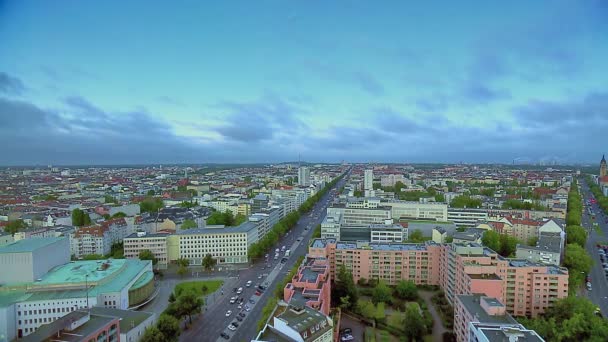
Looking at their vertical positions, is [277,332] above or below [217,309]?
above

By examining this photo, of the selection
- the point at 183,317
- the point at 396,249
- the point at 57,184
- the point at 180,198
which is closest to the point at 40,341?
the point at 183,317

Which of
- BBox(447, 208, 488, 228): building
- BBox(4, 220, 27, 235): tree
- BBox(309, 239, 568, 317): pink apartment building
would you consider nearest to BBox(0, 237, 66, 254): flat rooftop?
BBox(4, 220, 27, 235): tree

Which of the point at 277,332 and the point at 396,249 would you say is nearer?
the point at 277,332

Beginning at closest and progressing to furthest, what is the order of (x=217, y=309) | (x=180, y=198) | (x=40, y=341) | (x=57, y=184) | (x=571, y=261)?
(x=40, y=341), (x=217, y=309), (x=571, y=261), (x=180, y=198), (x=57, y=184)

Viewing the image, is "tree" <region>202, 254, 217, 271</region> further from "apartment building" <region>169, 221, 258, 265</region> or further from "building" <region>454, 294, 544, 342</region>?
Answer: "building" <region>454, 294, 544, 342</region>

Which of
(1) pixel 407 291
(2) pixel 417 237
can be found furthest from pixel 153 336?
(2) pixel 417 237

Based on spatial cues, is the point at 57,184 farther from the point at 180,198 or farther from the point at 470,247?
the point at 470,247
